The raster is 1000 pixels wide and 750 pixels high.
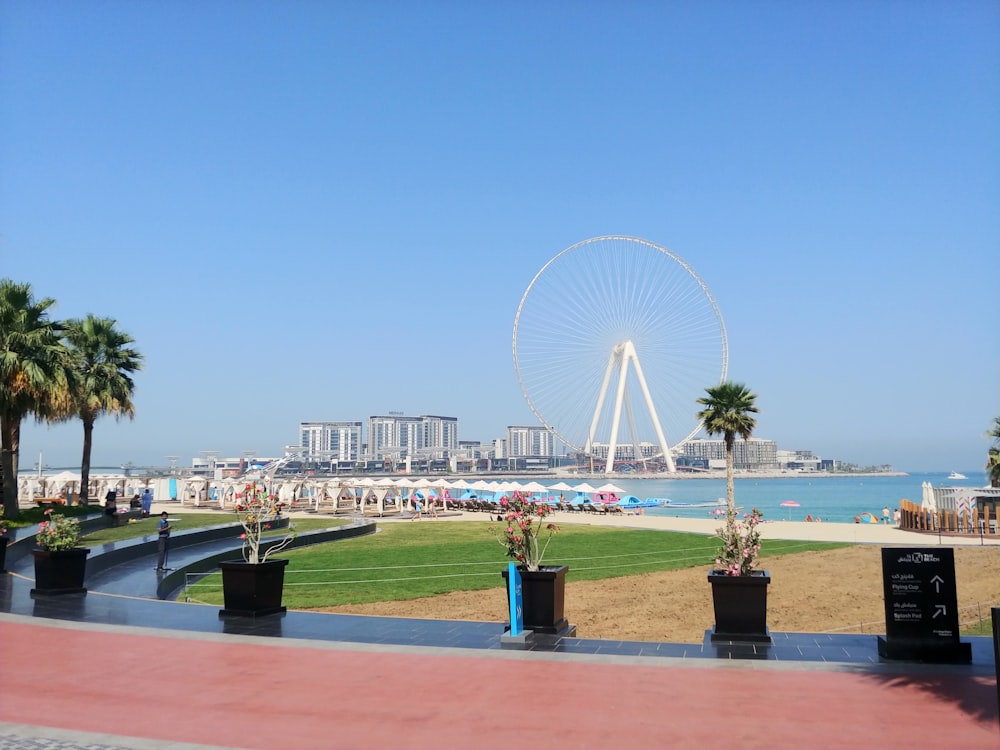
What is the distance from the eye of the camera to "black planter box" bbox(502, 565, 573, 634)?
398 inches

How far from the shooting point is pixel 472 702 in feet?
23.5

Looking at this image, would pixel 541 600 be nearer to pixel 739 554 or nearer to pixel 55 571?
pixel 739 554

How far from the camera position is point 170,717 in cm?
688

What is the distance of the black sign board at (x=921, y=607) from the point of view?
8547mm

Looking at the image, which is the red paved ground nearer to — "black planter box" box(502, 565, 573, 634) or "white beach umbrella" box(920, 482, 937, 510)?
"black planter box" box(502, 565, 573, 634)

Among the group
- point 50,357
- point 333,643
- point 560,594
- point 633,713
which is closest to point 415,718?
point 633,713

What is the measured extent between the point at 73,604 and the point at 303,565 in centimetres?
935

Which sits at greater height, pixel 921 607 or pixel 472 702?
pixel 921 607

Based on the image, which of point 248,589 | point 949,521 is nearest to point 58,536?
point 248,589

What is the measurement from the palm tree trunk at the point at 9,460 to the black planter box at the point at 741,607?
23.3 m

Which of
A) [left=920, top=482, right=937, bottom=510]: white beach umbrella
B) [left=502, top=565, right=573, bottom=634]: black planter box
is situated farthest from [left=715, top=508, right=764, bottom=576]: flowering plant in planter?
[left=920, top=482, right=937, bottom=510]: white beach umbrella

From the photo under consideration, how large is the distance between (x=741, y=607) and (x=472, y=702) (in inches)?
150

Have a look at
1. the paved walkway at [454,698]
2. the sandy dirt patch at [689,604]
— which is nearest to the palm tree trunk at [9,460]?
the sandy dirt patch at [689,604]

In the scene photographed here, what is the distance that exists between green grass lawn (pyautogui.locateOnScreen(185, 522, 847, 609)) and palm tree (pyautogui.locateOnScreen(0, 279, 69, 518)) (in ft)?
32.0
